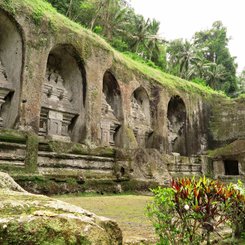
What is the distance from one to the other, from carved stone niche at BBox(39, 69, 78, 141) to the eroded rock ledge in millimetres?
10941

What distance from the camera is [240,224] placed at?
321 cm

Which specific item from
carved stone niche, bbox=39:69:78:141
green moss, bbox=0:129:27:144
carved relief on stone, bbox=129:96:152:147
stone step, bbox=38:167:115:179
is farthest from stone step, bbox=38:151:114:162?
carved relief on stone, bbox=129:96:152:147

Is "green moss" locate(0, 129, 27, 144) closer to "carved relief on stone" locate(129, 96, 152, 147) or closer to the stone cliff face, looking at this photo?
the stone cliff face

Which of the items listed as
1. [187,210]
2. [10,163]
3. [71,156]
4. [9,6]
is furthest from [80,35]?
[187,210]

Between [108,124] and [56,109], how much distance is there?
2.90 metres

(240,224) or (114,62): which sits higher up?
(114,62)

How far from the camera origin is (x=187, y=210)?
2467 mm

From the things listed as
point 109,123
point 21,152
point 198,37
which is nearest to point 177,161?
point 109,123

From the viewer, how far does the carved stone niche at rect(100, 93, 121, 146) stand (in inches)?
571

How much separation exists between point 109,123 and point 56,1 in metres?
19.5

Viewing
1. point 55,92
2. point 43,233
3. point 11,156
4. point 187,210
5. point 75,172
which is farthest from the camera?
point 55,92

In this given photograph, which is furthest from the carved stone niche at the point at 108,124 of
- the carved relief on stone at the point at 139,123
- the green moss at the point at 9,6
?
the green moss at the point at 9,6

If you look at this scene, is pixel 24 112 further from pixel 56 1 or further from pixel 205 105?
pixel 56 1

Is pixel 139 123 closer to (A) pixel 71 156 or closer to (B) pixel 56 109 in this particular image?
(B) pixel 56 109
